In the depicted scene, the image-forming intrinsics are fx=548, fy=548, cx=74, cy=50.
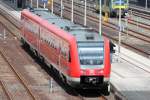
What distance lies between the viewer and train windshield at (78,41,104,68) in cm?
2716

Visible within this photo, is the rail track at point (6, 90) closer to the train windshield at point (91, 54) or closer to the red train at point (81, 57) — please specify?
the red train at point (81, 57)

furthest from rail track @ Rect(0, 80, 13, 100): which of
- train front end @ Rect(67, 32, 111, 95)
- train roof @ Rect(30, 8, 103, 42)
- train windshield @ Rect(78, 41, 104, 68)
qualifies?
train roof @ Rect(30, 8, 103, 42)

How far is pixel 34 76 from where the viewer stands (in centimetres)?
3288

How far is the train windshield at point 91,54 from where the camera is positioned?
2716 cm

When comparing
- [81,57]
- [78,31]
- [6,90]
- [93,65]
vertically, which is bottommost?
[6,90]

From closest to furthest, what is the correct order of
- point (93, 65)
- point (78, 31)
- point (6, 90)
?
point (93, 65) < point (6, 90) < point (78, 31)

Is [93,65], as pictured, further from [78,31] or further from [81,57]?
[78,31]

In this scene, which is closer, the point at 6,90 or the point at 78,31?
the point at 6,90

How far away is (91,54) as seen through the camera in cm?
2723

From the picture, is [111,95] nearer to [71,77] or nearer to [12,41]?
[71,77]

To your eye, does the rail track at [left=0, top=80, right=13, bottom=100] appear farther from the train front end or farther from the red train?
the train front end

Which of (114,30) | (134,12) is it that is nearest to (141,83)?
(114,30)

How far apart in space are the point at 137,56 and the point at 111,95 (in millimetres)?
12419

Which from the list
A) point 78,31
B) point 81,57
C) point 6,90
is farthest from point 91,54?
point 6,90
